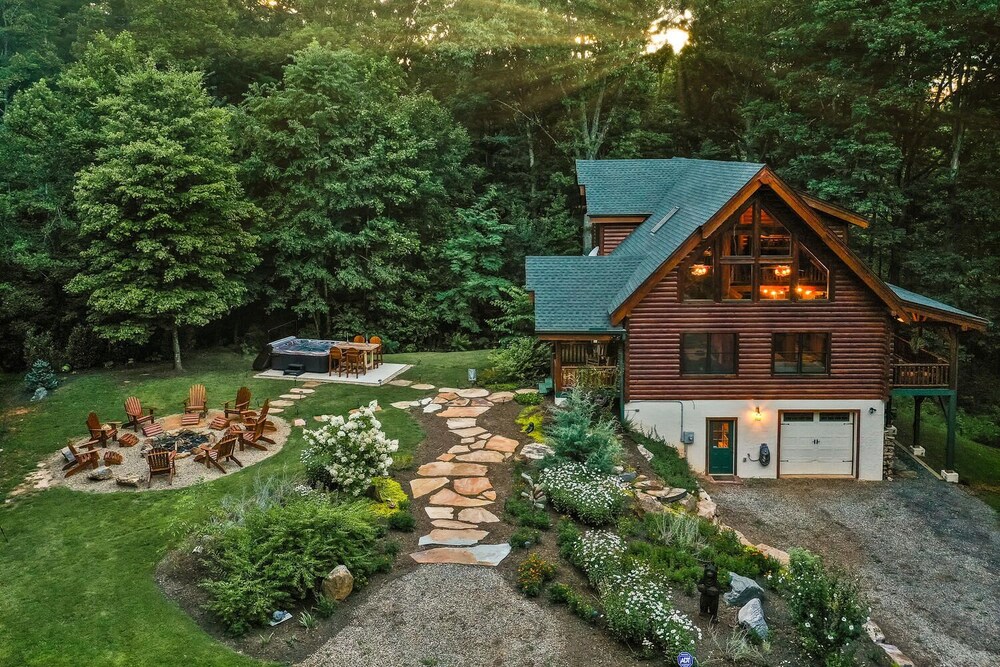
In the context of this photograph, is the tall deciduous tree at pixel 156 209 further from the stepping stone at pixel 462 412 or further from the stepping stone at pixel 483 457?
the stepping stone at pixel 483 457

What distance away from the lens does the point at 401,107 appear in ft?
102

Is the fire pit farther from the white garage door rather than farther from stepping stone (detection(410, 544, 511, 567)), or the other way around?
the white garage door

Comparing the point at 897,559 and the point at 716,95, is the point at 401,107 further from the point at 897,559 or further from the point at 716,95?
the point at 897,559

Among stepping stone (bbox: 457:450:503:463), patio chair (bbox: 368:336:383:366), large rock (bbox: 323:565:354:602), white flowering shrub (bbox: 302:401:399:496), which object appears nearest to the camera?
large rock (bbox: 323:565:354:602)

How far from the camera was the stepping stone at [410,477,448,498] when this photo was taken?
12.6 metres

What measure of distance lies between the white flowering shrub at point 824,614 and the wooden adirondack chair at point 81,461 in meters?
13.3

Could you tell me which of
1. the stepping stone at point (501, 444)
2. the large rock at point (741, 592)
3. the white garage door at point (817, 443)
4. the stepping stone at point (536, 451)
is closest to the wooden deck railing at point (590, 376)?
the stepping stone at point (501, 444)

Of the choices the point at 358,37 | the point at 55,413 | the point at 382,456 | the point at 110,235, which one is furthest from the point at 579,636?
the point at 358,37

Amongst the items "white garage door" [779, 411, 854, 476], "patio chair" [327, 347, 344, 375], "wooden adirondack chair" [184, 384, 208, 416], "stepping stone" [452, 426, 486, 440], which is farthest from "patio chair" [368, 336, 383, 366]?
"white garage door" [779, 411, 854, 476]

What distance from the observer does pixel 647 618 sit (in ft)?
27.7

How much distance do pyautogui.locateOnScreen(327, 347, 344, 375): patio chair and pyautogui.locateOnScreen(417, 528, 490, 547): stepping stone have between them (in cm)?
1151

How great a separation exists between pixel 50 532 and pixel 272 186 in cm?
2097

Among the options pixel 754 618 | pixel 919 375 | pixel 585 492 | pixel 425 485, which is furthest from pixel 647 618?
pixel 919 375

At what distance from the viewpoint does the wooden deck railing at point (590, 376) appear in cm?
1834
